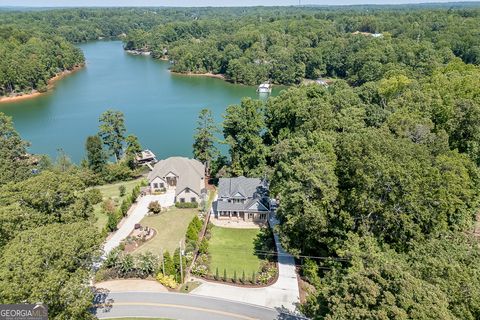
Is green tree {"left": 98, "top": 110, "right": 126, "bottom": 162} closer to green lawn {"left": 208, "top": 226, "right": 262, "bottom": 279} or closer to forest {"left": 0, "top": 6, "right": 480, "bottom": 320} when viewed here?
forest {"left": 0, "top": 6, "right": 480, "bottom": 320}

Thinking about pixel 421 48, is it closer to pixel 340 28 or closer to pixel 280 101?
pixel 280 101

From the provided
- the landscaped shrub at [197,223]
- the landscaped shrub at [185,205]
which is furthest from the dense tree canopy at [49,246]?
the landscaped shrub at [185,205]

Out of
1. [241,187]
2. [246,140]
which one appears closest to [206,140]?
[246,140]

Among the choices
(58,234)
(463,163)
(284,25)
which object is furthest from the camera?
(284,25)

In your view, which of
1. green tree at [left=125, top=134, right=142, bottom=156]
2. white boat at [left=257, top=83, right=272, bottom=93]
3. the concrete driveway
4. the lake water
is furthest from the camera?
white boat at [left=257, top=83, right=272, bottom=93]

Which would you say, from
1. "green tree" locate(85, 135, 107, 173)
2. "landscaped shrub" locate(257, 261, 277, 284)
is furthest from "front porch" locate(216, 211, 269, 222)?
"green tree" locate(85, 135, 107, 173)

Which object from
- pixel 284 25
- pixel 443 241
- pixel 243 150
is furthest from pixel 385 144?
pixel 284 25

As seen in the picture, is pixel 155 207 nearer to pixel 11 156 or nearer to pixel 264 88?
pixel 11 156
